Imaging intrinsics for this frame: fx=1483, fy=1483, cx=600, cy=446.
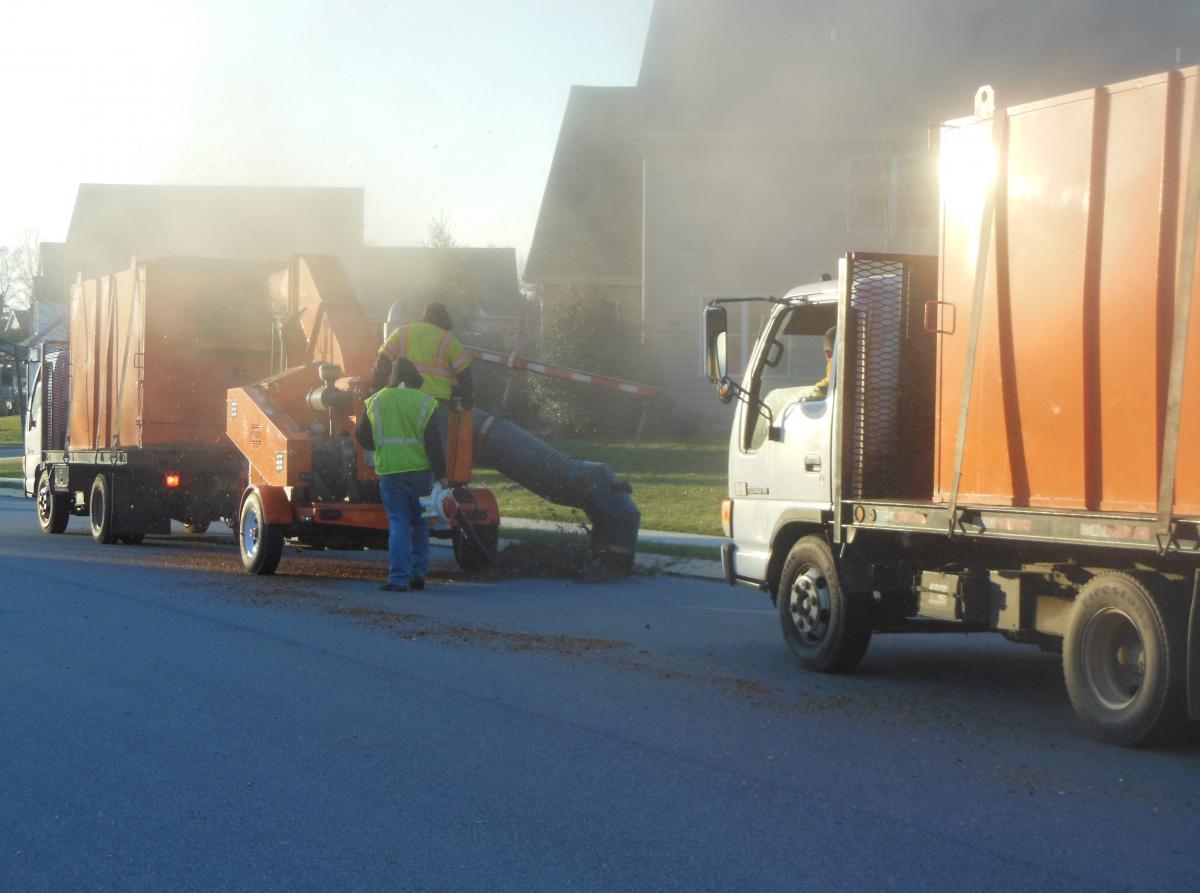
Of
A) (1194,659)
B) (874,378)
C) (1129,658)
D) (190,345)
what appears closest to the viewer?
(1194,659)

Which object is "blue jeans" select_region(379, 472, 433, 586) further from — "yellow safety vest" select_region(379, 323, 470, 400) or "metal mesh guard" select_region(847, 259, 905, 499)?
"metal mesh guard" select_region(847, 259, 905, 499)

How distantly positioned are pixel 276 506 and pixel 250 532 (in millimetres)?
592

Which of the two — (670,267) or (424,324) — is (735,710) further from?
(670,267)

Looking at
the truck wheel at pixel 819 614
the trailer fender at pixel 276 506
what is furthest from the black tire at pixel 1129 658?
Result: the trailer fender at pixel 276 506

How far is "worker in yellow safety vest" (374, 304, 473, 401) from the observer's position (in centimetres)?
1270

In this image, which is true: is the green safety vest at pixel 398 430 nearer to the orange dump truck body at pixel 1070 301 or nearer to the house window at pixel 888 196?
the orange dump truck body at pixel 1070 301

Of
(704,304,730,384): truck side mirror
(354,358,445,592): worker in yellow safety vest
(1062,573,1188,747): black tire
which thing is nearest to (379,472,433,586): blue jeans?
(354,358,445,592): worker in yellow safety vest

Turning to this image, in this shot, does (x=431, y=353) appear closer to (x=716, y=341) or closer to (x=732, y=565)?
(x=732, y=565)

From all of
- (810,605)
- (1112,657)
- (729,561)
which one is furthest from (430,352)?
(1112,657)

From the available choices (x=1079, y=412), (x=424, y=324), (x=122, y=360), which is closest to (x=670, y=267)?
(x=122, y=360)

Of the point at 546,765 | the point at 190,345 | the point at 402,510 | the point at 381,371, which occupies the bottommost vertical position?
the point at 546,765

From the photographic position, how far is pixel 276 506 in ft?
42.9

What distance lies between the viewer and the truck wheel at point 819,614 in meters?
8.21

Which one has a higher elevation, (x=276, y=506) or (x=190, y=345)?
(x=190, y=345)
